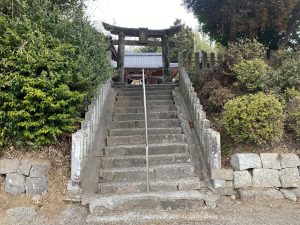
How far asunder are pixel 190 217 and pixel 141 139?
7.40 feet

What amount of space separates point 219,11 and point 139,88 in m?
3.50

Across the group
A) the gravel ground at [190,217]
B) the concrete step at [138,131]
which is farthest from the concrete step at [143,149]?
the gravel ground at [190,217]

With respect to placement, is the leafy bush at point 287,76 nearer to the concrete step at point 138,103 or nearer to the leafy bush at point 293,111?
the leafy bush at point 293,111

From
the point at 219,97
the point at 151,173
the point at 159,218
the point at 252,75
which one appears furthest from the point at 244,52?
the point at 159,218

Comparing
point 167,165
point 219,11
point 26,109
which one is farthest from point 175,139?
point 219,11

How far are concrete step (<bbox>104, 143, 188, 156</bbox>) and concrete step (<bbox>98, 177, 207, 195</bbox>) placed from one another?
0.82 m

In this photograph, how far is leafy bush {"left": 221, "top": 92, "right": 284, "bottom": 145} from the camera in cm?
508

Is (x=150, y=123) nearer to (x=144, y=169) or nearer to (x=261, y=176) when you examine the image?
A: (x=144, y=169)

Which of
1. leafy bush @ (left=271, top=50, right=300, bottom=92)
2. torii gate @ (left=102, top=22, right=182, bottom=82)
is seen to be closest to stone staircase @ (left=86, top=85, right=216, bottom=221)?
leafy bush @ (left=271, top=50, right=300, bottom=92)

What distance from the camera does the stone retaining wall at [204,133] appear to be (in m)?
5.06

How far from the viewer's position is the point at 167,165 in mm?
5469

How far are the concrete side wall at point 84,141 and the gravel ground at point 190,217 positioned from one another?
1.54 ft

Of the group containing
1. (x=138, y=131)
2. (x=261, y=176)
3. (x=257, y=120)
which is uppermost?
(x=257, y=120)

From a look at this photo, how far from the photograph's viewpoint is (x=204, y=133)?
5.52m
